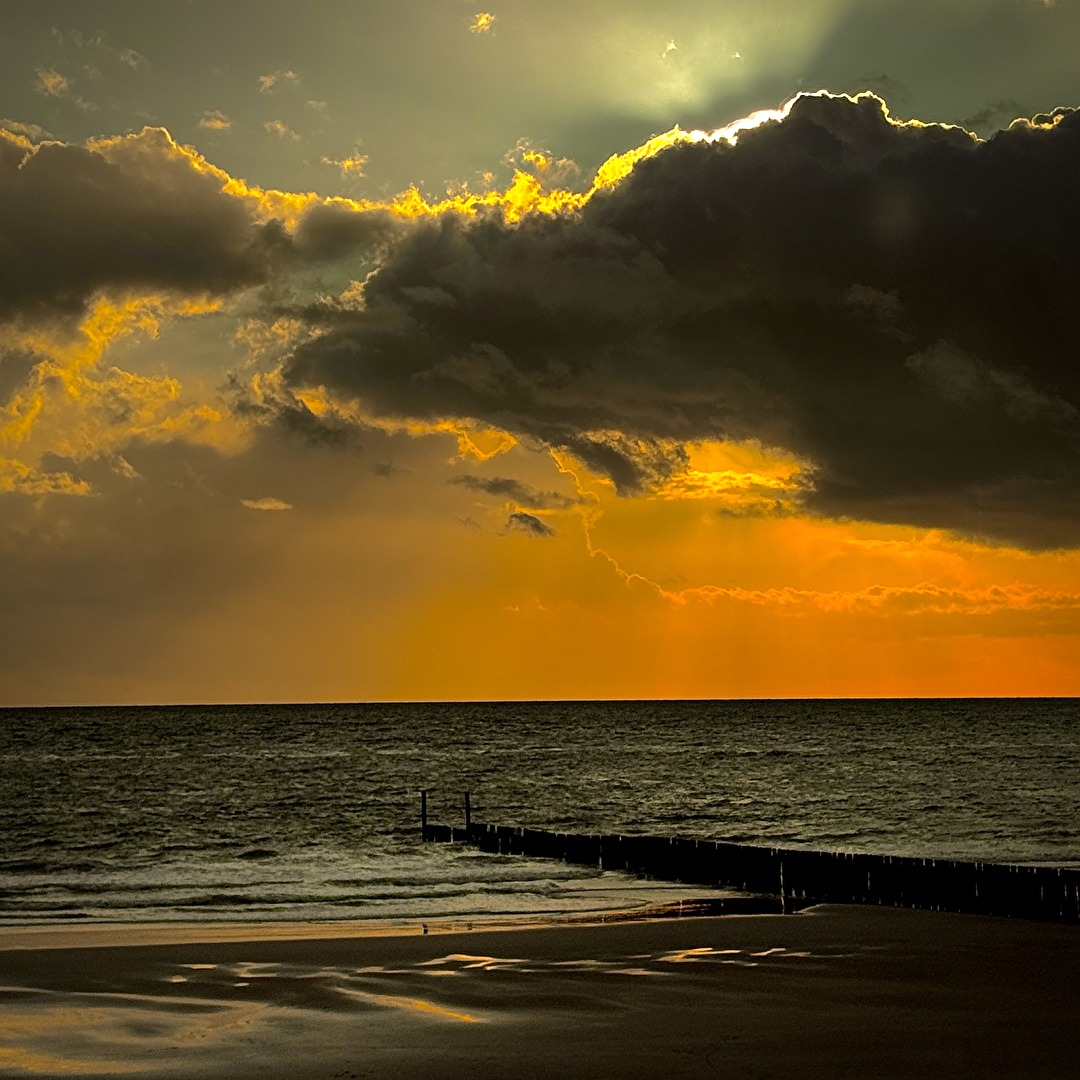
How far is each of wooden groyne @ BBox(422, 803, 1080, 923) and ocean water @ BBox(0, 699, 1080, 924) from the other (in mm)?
1317

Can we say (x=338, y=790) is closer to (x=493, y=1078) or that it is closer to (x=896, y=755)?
(x=896, y=755)

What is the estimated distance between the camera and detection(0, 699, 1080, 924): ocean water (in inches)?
1425

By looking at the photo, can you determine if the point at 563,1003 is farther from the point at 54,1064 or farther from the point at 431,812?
the point at 431,812

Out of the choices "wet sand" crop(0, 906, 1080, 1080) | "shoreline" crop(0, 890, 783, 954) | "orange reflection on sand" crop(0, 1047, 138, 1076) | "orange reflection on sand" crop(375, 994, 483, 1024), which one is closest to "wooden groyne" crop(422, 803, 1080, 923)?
"wet sand" crop(0, 906, 1080, 1080)

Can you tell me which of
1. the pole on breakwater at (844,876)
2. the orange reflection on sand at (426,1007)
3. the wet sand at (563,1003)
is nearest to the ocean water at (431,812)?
the pole on breakwater at (844,876)

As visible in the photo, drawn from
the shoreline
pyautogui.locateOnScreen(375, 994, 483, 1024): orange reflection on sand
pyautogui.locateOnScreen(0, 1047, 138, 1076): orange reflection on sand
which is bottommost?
the shoreline

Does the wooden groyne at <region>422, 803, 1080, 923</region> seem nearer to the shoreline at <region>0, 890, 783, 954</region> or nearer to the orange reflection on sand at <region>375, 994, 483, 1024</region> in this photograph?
the shoreline at <region>0, 890, 783, 954</region>

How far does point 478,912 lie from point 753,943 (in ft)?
29.4

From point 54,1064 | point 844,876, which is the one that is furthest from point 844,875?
point 54,1064

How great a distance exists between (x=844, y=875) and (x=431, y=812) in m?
40.8

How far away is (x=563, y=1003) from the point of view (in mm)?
18359

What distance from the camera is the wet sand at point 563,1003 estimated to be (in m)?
15.1

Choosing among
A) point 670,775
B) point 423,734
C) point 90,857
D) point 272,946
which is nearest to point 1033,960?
point 272,946

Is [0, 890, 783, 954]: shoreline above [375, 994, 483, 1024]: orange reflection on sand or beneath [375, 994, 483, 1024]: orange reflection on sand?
beneath
